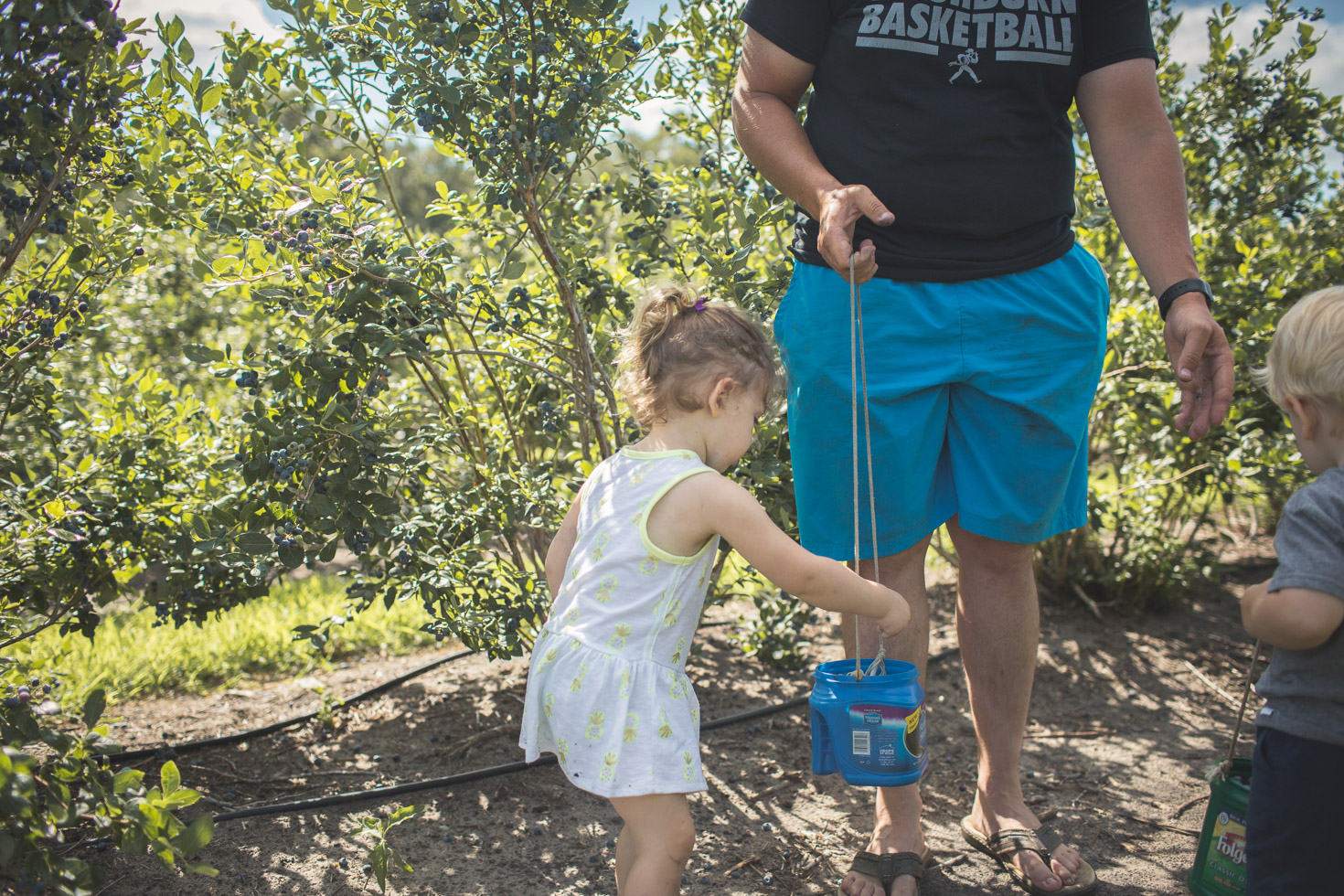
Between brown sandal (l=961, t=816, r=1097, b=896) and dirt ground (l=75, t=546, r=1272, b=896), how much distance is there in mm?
72

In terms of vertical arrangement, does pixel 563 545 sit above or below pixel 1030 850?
above

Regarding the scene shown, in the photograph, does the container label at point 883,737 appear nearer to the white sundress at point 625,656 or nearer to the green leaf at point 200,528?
the white sundress at point 625,656

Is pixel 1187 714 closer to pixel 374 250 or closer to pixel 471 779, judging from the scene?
pixel 471 779

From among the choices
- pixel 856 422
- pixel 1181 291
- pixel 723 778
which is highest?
pixel 1181 291

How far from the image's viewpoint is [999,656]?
189 cm

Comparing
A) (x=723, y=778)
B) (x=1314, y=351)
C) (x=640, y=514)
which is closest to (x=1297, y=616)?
(x=1314, y=351)

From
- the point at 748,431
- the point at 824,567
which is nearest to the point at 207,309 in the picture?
the point at 748,431

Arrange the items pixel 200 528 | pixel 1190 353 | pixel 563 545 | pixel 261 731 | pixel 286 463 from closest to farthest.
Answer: pixel 1190 353
pixel 563 545
pixel 286 463
pixel 200 528
pixel 261 731

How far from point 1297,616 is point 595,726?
3.17ft

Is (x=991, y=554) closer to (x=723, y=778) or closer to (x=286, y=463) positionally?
(x=723, y=778)

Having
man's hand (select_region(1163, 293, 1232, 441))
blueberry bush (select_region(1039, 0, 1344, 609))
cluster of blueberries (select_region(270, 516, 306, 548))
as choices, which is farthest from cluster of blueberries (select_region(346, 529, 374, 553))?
blueberry bush (select_region(1039, 0, 1344, 609))

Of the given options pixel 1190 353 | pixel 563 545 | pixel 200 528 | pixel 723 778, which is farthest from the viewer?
pixel 723 778

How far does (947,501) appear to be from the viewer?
1877 mm

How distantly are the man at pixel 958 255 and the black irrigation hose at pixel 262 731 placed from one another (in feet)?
3.51
